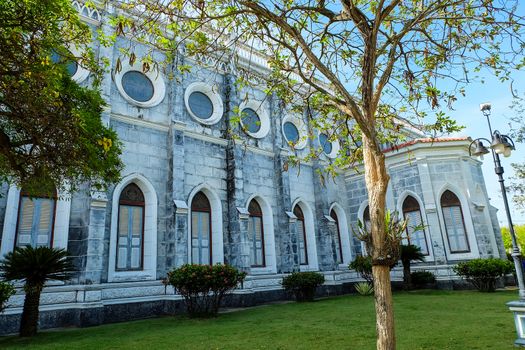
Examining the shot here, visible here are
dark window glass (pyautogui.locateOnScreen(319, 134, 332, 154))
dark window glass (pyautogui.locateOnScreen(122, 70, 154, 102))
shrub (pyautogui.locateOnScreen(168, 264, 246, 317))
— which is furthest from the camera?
dark window glass (pyautogui.locateOnScreen(319, 134, 332, 154))

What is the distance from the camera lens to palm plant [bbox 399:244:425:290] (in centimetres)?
1391

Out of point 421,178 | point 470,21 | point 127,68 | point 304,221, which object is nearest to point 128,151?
point 127,68

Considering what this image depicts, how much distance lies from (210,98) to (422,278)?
11.0m

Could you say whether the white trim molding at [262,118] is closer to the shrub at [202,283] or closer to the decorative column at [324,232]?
the decorative column at [324,232]

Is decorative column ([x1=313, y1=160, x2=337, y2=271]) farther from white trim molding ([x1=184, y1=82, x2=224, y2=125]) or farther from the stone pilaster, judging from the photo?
the stone pilaster

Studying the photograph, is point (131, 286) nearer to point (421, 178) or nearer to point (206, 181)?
point (206, 181)

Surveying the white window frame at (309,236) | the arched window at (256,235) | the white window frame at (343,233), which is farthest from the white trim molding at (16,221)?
the white window frame at (343,233)

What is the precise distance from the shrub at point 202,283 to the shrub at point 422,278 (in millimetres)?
7895

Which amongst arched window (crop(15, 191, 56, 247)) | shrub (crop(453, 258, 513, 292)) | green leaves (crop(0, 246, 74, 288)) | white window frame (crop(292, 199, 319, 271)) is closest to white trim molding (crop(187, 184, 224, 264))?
white window frame (crop(292, 199, 319, 271))

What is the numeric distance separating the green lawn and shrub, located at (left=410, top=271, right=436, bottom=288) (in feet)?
13.0

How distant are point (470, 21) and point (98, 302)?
1065cm

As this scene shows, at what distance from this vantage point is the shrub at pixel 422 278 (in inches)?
567

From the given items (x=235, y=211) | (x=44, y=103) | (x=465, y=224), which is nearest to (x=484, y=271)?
(x=465, y=224)

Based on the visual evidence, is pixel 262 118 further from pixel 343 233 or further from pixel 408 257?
pixel 408 257
